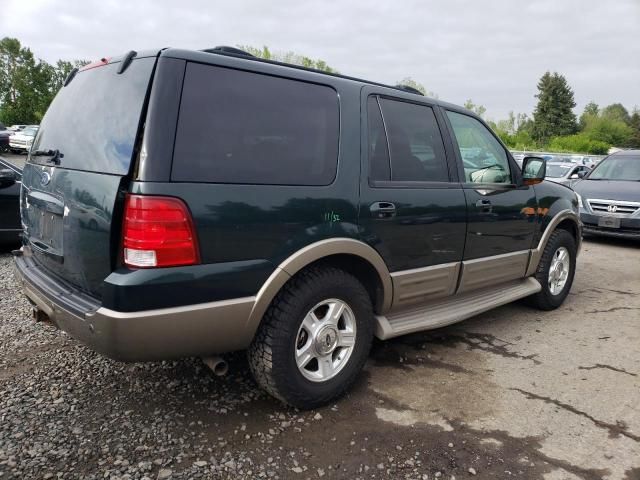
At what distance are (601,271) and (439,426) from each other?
4.98 metres

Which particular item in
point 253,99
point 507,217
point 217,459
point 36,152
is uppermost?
point 253,99

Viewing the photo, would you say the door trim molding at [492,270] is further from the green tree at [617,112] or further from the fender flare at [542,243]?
→ the green tree at [617,112]

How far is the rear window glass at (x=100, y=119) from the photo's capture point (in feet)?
7.60

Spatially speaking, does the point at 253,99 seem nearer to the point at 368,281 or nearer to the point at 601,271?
the point at 368,281

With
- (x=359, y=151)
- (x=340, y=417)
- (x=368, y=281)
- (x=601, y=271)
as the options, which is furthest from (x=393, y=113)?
(x=601, y=271)

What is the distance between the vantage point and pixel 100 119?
2529 millimetres


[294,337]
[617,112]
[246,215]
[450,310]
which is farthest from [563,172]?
[617,112]

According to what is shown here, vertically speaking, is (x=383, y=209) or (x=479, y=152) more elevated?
(x=479, y=152)

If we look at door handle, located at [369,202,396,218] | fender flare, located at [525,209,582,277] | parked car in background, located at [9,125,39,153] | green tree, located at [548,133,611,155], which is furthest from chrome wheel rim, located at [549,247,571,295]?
green tree, located at [548,133,611,155]

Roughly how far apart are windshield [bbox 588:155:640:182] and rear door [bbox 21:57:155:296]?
30.1 feet

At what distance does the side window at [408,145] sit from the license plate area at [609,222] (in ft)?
20.1

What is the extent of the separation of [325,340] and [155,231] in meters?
1.15

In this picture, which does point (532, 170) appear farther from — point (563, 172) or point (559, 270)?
point (563, 172)

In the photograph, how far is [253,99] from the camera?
8.35 ft
